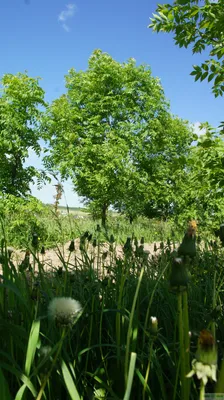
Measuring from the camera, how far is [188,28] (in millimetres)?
4352

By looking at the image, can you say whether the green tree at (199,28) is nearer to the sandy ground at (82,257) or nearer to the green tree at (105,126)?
the sandy ground at (82,257)

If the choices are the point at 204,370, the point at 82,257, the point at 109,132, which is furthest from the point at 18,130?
the point at 204,370

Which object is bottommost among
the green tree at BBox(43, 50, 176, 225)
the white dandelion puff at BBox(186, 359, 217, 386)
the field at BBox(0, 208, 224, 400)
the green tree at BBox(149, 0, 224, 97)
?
the field at BBox(0, 208, 224, 400)

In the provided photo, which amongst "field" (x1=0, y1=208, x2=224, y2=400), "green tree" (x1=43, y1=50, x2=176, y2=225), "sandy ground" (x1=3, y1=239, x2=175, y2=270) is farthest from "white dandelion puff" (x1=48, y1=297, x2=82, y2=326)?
"green tree" (x1=43, y1=50, x2=176, y2=225)

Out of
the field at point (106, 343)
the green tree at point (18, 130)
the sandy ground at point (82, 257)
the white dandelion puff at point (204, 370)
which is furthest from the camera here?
the green tree at point (18, 130)

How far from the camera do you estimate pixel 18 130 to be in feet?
41.4

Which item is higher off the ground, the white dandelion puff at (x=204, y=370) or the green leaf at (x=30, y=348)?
the white dandelion puff at (x=204, y=370)

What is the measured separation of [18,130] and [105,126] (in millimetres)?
7687

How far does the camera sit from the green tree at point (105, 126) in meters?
18.3

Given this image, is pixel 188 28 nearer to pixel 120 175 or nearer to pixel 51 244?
pixel 51 244

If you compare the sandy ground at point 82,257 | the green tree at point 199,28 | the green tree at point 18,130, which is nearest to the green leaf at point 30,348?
the sandy ground at point 82,257

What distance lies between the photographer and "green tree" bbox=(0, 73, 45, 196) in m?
12.1

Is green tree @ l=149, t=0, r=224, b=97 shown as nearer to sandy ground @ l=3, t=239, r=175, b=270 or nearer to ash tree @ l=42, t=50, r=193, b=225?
sandy ground @ l=3, t=239, r=175, b=270

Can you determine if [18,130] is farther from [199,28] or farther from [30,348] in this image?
[30,348]
